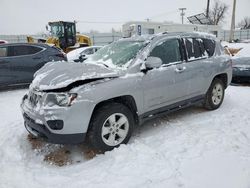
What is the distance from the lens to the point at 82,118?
401 cm

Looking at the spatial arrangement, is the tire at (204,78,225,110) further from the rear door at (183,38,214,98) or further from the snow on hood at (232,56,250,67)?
the snow on hood at (232,56,250,67)

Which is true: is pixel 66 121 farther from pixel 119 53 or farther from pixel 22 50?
pixel 22 50

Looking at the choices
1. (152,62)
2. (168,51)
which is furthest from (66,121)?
(168,51)

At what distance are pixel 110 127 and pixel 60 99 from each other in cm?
84

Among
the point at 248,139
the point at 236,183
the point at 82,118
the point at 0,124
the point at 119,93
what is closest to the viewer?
the point at 236,183

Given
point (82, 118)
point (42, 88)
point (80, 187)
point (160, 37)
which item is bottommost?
point (80, 187)

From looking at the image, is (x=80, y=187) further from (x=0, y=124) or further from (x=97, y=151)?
(x=0, y=124)

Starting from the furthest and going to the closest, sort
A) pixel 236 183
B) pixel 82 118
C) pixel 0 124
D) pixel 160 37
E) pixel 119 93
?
pixel 0 124, pixel 160 37, pixel 119 93, pixel 82 118, pixel 236 183

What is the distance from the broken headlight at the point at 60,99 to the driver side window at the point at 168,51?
1.70 m

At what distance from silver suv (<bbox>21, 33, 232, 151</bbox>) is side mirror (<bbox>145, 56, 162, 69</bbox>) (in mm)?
16

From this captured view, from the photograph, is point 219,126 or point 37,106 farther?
point 219,126

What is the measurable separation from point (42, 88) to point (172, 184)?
2150 mm

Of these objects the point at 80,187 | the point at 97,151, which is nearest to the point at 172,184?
the point at 80,187

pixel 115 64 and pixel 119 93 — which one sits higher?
pixel 115 64
